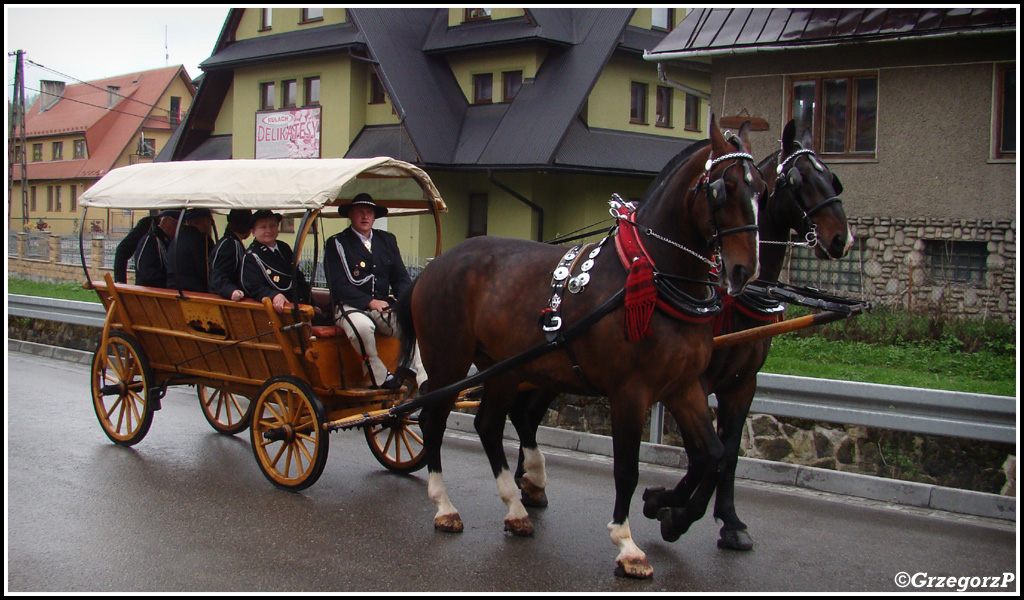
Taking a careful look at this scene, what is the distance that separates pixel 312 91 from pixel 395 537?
22.4 m

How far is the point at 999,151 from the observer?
1355cm

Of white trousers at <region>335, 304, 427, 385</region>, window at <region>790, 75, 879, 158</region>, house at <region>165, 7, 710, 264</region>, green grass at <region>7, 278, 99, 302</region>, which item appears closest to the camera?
white trousers at <region>335, 304, 427, 385</region>

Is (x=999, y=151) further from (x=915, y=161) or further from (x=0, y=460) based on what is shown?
(x=0, y=460)

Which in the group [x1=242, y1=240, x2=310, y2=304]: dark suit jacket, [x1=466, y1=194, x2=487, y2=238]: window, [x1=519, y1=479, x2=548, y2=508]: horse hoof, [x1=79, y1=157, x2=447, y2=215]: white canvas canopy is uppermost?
[x1=466, y1=194, x2=487, y2=238]: window

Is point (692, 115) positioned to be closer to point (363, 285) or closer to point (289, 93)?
point (289, 93)

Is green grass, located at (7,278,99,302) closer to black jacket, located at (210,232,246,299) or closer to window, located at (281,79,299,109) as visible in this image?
window, located at (281,79,299,109)

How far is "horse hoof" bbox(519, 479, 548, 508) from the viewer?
6.34m

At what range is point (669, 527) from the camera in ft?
17.6

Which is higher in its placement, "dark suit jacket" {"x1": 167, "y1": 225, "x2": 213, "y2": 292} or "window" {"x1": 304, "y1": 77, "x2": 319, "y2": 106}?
"window" {"x1": 304, "y1": 77, "x2": 319, "y2": 106}

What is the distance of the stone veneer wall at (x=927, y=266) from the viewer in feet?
43.0

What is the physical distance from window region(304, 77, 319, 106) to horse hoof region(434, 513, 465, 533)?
21921mm

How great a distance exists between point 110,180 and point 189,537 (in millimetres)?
3824

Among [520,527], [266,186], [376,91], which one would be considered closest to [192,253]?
[266,186]

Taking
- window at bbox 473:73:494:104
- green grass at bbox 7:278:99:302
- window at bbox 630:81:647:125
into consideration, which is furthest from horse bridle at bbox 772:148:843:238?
window at bbox 473:73:494:104
